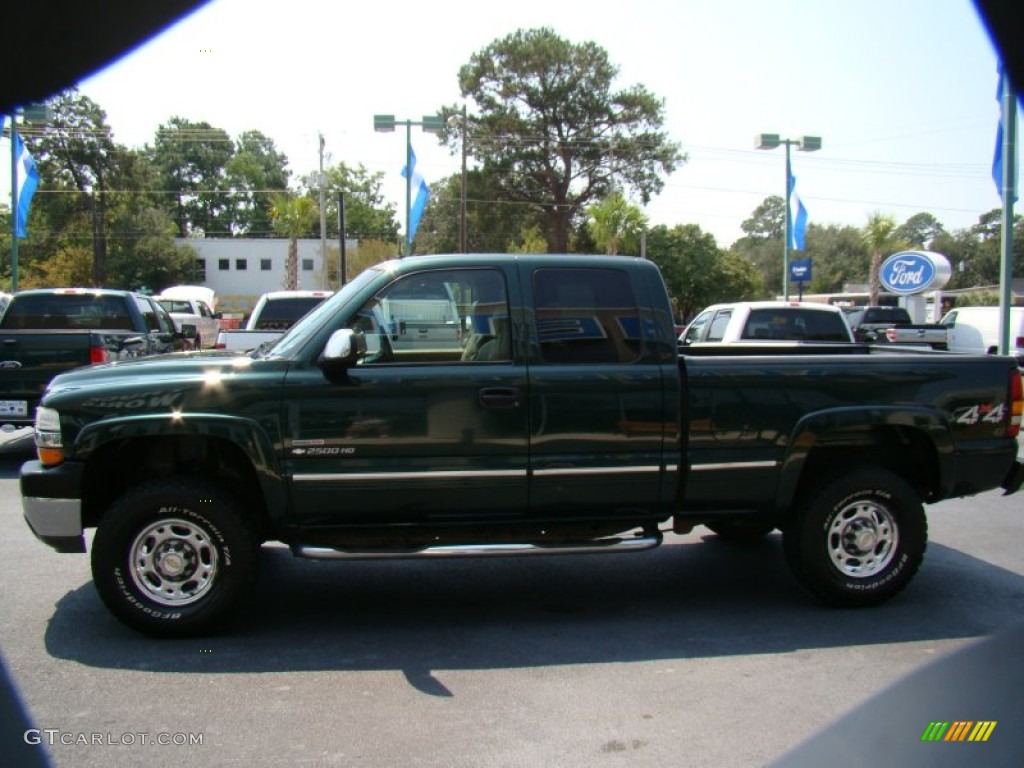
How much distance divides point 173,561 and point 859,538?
3.84 m

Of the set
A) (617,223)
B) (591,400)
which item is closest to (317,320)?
(591,400)

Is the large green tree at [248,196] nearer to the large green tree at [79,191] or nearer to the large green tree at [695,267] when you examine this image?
the large green tree at [79,191]

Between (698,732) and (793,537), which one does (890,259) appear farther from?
(698,732)

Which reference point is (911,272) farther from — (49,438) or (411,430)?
(49,438)

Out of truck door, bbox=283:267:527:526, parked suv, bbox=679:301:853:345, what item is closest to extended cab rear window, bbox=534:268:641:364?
truck door, bbox=283:267:527:526

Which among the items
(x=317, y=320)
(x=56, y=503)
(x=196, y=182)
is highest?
(x=196, y=182)

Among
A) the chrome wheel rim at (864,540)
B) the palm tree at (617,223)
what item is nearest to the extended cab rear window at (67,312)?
the chrome wheel rim at (864,540)

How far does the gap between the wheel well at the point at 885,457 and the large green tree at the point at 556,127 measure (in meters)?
43.0

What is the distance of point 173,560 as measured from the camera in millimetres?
4660

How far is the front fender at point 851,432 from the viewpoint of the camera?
5043mm

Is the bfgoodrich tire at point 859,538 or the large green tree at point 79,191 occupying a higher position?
the large green tree at point 79,191

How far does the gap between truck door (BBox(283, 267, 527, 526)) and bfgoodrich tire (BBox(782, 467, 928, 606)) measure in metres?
1.72

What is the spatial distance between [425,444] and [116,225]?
6670 cm

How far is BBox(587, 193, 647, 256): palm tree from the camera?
40312 millimetres
